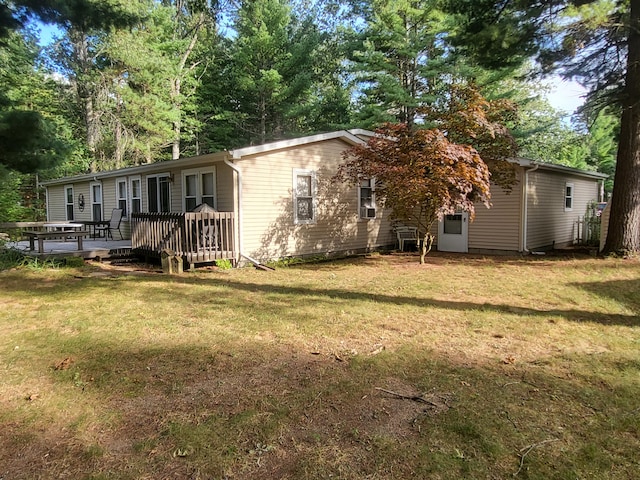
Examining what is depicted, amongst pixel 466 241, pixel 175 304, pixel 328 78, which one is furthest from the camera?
pixel 328 78

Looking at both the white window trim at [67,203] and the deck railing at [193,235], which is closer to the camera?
the deck railing at [193,235]

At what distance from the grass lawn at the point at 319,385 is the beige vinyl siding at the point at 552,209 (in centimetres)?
561

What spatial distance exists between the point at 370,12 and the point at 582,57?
1599cm

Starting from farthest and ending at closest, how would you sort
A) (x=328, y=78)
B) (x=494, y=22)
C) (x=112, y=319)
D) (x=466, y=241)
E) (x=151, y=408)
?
(x=328, y=78) < (x=466, y=241) < (x=494, y=22) < (x=112, y=319) < (x=151, y=408)

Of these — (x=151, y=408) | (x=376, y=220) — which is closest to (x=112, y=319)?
(x=151, y=408)

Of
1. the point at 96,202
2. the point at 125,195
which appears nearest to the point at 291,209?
the point at 125,195

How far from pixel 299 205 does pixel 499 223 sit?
569cm

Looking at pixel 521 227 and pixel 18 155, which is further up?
pixel 18 155

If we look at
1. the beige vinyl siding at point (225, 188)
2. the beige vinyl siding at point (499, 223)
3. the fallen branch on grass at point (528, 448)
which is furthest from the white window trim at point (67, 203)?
the fallen branch on grass at point (528, 448)

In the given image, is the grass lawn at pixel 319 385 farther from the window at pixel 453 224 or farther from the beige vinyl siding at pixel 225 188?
the window at pixel 453 224

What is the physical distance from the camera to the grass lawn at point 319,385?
2.38m

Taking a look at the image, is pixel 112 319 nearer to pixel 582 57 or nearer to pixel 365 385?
pixel 365 385

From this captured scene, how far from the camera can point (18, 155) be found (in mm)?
7133

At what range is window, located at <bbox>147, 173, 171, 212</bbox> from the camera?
12.0m
